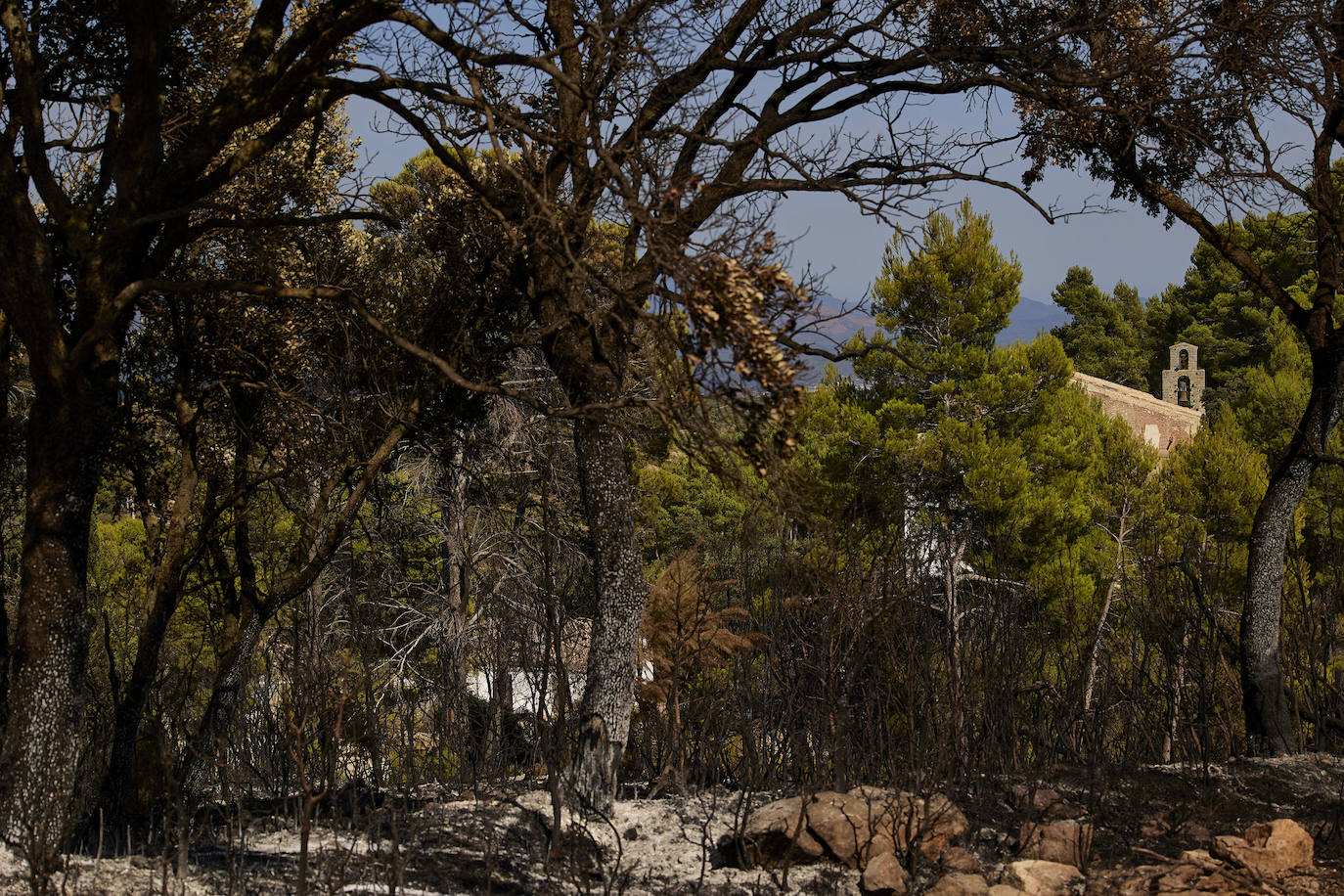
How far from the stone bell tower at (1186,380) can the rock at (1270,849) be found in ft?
124

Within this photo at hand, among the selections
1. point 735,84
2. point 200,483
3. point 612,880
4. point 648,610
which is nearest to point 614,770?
point 612,880

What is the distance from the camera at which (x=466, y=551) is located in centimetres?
1469

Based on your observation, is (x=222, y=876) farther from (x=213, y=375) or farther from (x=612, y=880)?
(x=213, y=375)

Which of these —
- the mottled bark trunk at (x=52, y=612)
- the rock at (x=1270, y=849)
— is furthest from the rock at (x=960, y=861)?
the mottled bark trunk at (x=52, y=612)

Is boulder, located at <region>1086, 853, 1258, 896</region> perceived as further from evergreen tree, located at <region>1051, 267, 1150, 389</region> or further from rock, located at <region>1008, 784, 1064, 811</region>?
evergreen tree, located at <region>1051, 267, 1150, 389</region>

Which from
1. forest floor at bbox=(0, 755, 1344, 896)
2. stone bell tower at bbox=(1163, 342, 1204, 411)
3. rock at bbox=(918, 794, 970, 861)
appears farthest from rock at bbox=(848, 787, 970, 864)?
stone bell tower at bbox=(1163, 342, 1204, 411)

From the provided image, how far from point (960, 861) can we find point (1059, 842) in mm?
473

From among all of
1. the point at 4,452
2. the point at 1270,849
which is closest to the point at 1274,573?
the point at 1270,849

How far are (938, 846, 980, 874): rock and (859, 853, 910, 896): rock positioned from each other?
311mm

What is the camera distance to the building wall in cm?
3466

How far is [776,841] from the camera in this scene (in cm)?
518

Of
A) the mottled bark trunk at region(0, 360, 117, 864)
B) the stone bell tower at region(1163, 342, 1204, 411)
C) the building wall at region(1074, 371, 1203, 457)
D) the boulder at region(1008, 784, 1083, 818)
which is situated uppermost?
the stone bell tower at region(1163, 342, 1204, 411)

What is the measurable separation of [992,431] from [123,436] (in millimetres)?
18118

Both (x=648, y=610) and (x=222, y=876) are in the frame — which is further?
(x=648, y=610)
